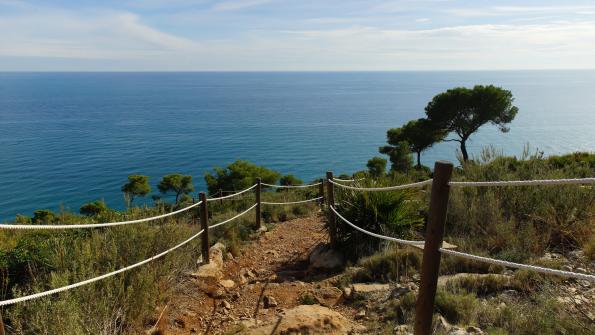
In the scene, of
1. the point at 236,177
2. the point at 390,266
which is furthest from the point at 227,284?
the point at 236,177

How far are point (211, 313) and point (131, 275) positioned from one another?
1.12 meters

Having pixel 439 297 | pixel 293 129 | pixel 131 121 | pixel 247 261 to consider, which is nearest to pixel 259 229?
pixel 247 261

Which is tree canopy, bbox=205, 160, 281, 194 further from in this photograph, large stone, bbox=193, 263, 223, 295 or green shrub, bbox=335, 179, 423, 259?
large stone, bbox=193, 263, 223, 295

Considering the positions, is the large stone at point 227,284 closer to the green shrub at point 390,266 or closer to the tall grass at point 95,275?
the tall grass at point 95,275

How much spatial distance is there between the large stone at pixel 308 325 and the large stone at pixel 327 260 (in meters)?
2.18

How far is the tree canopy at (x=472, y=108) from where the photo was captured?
31.5 m

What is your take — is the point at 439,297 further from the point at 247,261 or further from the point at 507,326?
the point at 247,261

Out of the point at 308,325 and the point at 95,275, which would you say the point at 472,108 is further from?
the point at 95,275

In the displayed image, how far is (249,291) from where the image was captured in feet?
18.7

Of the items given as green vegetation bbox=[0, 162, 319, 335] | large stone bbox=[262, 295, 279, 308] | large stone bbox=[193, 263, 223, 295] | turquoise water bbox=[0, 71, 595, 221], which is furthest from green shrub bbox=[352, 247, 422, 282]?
turquoise water bbox=[0, 71, 595, 221]

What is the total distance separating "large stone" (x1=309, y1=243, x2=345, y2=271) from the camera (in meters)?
6.34

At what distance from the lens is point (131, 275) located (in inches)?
171

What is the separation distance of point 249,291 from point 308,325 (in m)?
2.01

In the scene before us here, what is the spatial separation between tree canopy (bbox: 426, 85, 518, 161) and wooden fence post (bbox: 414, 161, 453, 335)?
30.4 metres
